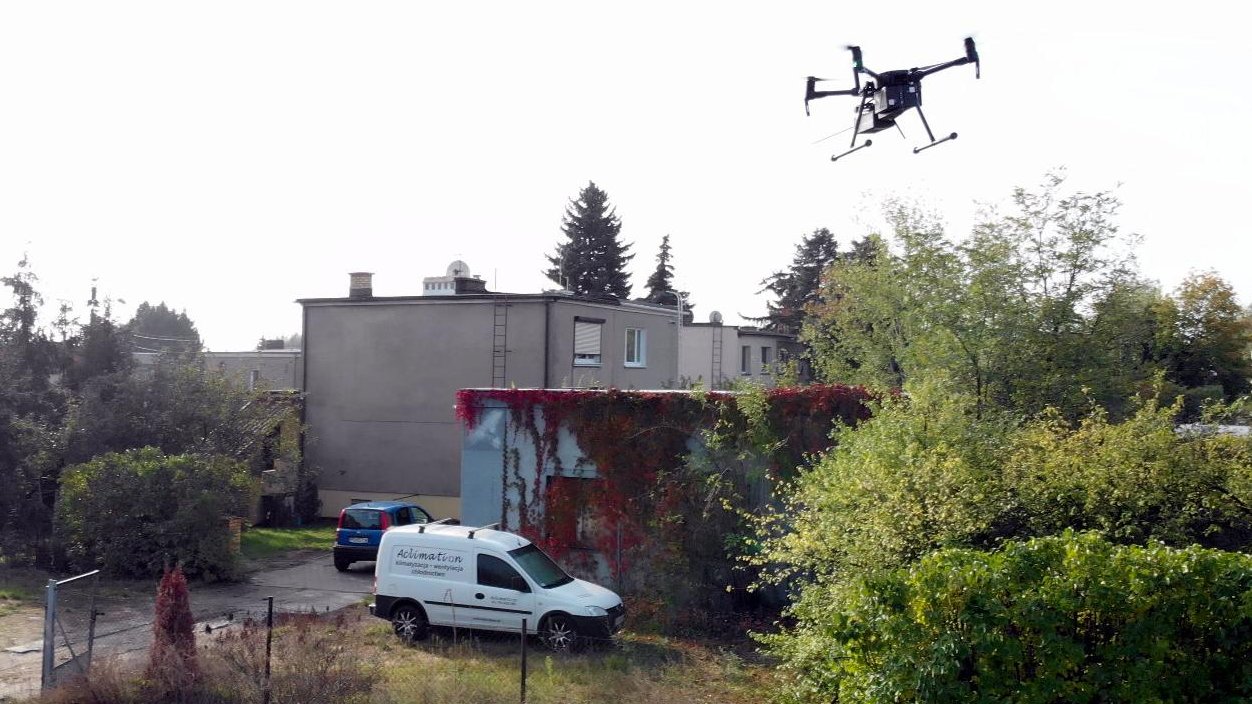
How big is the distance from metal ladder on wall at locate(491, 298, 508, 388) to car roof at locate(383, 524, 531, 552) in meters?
12.3

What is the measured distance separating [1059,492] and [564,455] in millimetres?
10906

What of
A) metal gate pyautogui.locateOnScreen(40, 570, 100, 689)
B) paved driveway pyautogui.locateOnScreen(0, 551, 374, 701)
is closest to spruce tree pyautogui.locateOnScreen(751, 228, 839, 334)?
paved driveway pyautogui.locateOnScreen(0, 551, 374, 701)

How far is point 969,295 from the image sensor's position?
19.5 metres

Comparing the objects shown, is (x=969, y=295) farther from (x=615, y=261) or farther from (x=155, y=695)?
(x=615, y=261)

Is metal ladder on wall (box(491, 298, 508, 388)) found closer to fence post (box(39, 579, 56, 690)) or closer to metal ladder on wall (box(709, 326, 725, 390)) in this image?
metal ladder on wall (box(709, 326, 725, 390))

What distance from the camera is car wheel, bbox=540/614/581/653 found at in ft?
49.9

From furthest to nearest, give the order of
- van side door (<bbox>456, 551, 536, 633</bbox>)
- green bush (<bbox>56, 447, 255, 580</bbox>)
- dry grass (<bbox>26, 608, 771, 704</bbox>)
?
green bush (<bbox>56, 447, 255, 580</bbox>) < van side door (<bbox>456, 551, 536, 633</bbox>) < dry grass (<bbox>26, 608, 771, 704</bbox>)

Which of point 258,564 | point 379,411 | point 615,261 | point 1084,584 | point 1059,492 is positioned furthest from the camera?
point 615,261

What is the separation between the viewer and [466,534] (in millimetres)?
16094

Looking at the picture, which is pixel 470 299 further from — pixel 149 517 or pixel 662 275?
pixel 662 275

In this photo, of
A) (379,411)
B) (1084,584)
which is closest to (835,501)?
(1084,584)

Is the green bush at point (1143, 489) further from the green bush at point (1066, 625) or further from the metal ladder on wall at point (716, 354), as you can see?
the metal ladder on wall at point (716, 354)

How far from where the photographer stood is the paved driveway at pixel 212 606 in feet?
47.3

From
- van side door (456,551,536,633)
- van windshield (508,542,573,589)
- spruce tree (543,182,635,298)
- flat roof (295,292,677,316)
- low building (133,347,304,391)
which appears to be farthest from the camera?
spruce tree (543,182,635,298)
